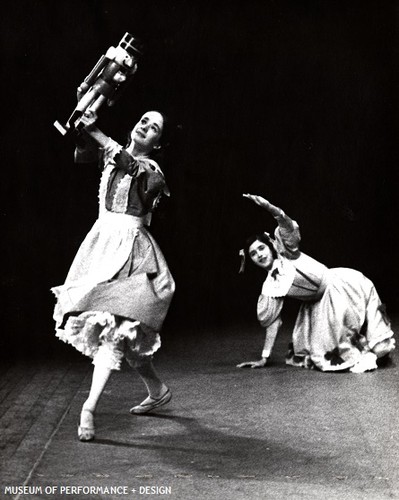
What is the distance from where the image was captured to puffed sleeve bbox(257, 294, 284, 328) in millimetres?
4973

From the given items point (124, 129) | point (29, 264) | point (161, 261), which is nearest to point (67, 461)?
point (161, 261)

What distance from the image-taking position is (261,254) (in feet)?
16.4

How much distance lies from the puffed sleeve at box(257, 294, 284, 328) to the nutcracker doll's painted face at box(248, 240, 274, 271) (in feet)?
0.59

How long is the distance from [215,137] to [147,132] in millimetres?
2628

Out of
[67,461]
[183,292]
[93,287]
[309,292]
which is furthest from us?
[183,292]

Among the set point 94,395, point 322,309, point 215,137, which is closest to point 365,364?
point 322,309

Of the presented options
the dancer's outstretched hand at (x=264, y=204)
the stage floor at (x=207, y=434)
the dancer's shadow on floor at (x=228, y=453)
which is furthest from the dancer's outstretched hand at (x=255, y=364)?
the dancer's shadow on floor at (x=228, y=453)

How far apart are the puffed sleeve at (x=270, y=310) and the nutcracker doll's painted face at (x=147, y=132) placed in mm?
1485

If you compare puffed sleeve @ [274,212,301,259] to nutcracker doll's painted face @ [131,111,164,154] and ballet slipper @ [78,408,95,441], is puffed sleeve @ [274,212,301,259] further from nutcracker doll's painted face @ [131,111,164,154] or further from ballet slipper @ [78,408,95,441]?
ballet slipper @ [78,408,95,441]

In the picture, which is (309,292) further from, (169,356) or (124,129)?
(124,129)

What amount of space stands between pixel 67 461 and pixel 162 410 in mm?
870

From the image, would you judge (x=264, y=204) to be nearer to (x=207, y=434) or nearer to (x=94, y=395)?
(x=207, y=434)

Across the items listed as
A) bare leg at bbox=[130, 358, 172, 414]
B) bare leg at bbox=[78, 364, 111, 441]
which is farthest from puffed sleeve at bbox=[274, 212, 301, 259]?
bare leg at bbox=[78, 364, 111, 441]

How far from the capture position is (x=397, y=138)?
6664 millimetres
